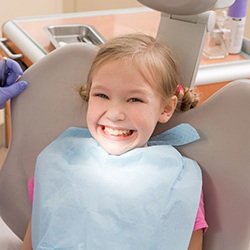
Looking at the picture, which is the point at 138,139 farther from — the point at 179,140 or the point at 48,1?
the point at 48,1

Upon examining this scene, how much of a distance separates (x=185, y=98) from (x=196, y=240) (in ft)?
1.06

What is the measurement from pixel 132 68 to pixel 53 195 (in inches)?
13.0

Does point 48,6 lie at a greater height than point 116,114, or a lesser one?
lesser

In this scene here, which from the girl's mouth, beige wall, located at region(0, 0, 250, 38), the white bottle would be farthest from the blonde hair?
beige wall, located at region(0, 0, 250, 38)

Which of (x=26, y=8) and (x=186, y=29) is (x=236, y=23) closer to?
(x=186, y=29)

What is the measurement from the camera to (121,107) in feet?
A: 3.72

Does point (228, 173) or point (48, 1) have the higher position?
point (228, 173)

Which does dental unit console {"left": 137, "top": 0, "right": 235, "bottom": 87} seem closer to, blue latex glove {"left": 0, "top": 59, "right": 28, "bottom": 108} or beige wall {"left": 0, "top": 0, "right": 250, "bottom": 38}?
blue latex glove {"left": 0, "top": 59, "right": 28, "bottom": 108}

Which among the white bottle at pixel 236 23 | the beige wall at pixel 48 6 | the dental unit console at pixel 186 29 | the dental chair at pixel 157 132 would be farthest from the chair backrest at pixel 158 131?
the beige wall at pixel 48 6

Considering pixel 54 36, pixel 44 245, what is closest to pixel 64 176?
pixel 44 245

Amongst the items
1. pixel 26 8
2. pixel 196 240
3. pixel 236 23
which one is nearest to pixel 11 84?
pixel 196 240

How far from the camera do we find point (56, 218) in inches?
43.8

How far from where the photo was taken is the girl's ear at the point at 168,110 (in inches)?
47.0

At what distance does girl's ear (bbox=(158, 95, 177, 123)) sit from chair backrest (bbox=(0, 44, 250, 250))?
0.11ft
